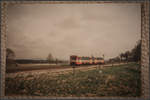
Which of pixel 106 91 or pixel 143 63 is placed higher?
pixel 143 63

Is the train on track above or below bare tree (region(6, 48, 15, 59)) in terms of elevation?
below

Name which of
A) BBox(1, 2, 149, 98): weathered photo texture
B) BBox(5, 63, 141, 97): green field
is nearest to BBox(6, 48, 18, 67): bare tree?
BBox(1, 2, 149, 98): weathered photo texture

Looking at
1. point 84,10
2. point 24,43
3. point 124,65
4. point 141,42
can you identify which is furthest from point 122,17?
point 24,43

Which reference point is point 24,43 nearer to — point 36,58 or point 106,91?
point 36,58

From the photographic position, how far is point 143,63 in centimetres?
240

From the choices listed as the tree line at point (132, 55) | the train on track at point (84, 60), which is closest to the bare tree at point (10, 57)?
the train on track at point (84, 60)

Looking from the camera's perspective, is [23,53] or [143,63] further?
[23,53]

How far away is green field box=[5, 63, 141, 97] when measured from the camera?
→ 96.1 inches

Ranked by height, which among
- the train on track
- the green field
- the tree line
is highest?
the tree line

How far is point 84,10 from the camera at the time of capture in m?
2.53

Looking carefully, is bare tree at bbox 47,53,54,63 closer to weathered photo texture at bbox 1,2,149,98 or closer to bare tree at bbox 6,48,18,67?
weathered photo texture at bbox 1,2,149,98

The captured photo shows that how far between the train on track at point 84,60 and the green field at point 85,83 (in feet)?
0.64

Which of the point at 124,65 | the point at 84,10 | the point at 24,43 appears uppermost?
the point at 84,10

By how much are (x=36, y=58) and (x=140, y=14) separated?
8.54ft
